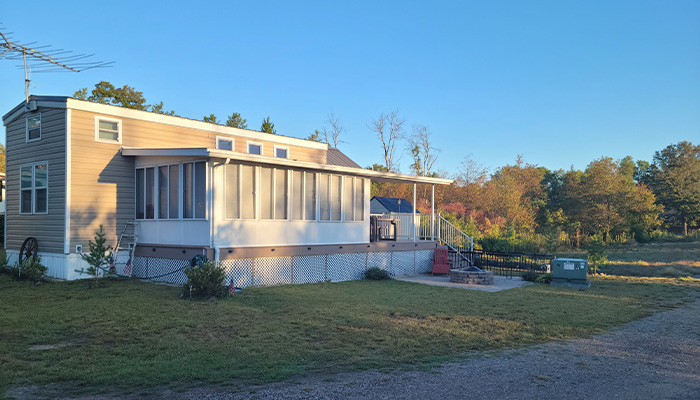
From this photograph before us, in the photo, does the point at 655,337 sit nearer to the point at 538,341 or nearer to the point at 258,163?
the point at 538,341

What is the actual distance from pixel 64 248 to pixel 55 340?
7.04m

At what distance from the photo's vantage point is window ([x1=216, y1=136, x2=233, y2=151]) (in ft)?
55.9

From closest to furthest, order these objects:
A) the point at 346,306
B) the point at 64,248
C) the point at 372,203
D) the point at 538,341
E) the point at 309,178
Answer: the point at 538,341
the point at 346,306
the point at 64,248
the point at 309,178
the point at 372,203

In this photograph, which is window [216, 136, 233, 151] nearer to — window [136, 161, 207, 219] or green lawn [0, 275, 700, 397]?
window [136, 161, 207, 219]

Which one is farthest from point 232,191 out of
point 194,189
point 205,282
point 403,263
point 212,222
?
point 403,263

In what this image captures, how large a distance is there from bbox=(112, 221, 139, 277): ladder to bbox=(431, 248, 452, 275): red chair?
9842 millimetres

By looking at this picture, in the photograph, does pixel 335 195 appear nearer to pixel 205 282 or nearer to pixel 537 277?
pixel 205 282

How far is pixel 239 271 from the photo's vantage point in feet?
42.7

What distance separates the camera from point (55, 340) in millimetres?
7227

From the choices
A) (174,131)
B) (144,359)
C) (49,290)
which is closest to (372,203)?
(174,131)

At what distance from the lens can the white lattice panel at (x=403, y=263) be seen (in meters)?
17.6

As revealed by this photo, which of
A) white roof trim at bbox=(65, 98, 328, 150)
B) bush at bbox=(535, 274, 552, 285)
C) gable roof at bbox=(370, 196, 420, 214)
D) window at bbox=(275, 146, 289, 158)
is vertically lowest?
bush at bbox=(535, 274, 552, 285)

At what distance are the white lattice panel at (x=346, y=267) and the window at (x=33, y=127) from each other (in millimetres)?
9174

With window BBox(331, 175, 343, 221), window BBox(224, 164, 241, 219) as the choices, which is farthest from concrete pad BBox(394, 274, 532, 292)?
window BBox(224, 164, 241, 219)
